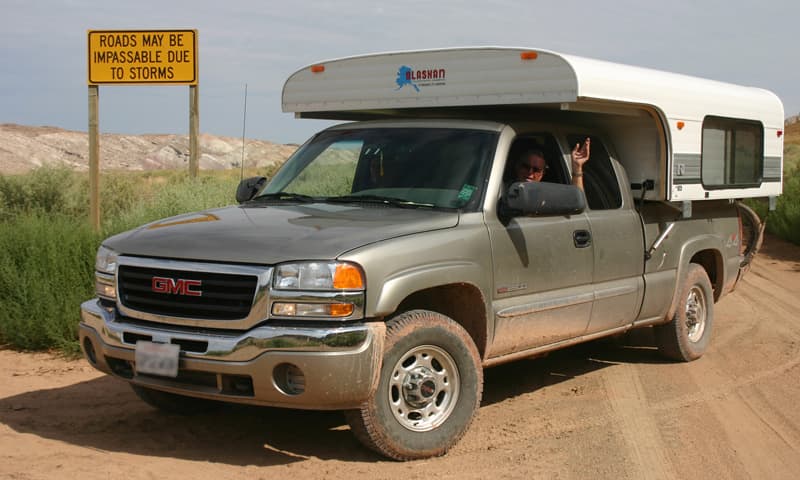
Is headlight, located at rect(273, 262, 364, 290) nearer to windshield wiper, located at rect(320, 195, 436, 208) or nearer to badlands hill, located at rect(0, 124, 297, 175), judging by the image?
windshield wiper, located at rect(320, 195, 436, 208)

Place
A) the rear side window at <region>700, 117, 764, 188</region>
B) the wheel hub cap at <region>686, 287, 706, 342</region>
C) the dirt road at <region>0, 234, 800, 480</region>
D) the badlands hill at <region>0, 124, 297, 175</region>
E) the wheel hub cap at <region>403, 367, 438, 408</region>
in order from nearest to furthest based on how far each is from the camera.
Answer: the dirt road at <region>0, 234, 800, 480</region> < the wheel hub cap at <region>403, 367, 438, 408</region> < the rear side window at <region>700, 117, 764, 188</region> < the wheel hub cap at <region>686, 287, 706, 342</region> < the badlands hill at <region>0, 124, 297, 175</region>

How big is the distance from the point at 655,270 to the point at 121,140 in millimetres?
61658

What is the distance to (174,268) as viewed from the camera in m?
5.22

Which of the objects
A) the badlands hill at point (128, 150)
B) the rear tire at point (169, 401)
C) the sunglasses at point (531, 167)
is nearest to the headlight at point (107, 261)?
the rear tire at point (169, 401)

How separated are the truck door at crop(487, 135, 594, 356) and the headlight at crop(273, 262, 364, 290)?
131 cm

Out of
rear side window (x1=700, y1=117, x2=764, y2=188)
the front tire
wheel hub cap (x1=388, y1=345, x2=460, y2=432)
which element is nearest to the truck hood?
the front tire

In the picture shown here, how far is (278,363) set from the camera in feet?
16.0

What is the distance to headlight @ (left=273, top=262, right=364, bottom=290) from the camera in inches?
193

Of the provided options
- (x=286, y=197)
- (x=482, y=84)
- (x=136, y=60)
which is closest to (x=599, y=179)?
(x=482, y=84)

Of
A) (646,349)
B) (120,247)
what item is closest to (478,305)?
(120,247)

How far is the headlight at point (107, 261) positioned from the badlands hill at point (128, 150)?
46.1 m

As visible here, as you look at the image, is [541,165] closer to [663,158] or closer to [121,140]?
[663,158]

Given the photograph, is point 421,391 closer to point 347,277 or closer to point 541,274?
point 347,277

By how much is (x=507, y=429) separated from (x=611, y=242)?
68.0 inches
